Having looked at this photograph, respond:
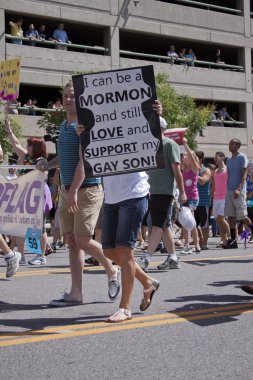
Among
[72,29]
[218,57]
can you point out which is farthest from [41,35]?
[218,57]

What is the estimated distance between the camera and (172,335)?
5.52 metres

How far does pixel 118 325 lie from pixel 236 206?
7576mm

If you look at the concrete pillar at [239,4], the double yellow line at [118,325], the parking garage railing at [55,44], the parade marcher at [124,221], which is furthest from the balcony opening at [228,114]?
the parade marcher at [124,221]

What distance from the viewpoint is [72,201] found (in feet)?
21.0

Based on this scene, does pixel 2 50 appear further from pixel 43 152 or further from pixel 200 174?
pixel 43 152

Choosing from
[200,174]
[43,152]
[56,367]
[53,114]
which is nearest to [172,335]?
[56,367]

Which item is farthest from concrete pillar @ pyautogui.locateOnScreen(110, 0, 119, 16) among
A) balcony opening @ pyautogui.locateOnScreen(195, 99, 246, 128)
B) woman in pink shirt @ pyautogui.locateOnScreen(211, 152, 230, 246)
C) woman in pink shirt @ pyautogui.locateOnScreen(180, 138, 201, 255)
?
woman in pink shirt @ pyautogui.locateOnScreen(180, 138, 201, 255)

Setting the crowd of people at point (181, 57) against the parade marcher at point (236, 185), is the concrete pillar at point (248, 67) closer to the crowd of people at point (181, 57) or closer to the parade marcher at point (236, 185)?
the crowd of people at point (181, 57)

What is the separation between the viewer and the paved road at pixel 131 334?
4.58 metres

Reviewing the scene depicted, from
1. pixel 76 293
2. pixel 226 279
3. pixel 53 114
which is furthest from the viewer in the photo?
pixel 53 114

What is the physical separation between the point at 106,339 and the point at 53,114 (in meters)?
27.3

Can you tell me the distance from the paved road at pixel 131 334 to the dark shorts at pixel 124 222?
64cm

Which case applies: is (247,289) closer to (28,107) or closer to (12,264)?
(12,264)

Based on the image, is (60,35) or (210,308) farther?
(60,35)
